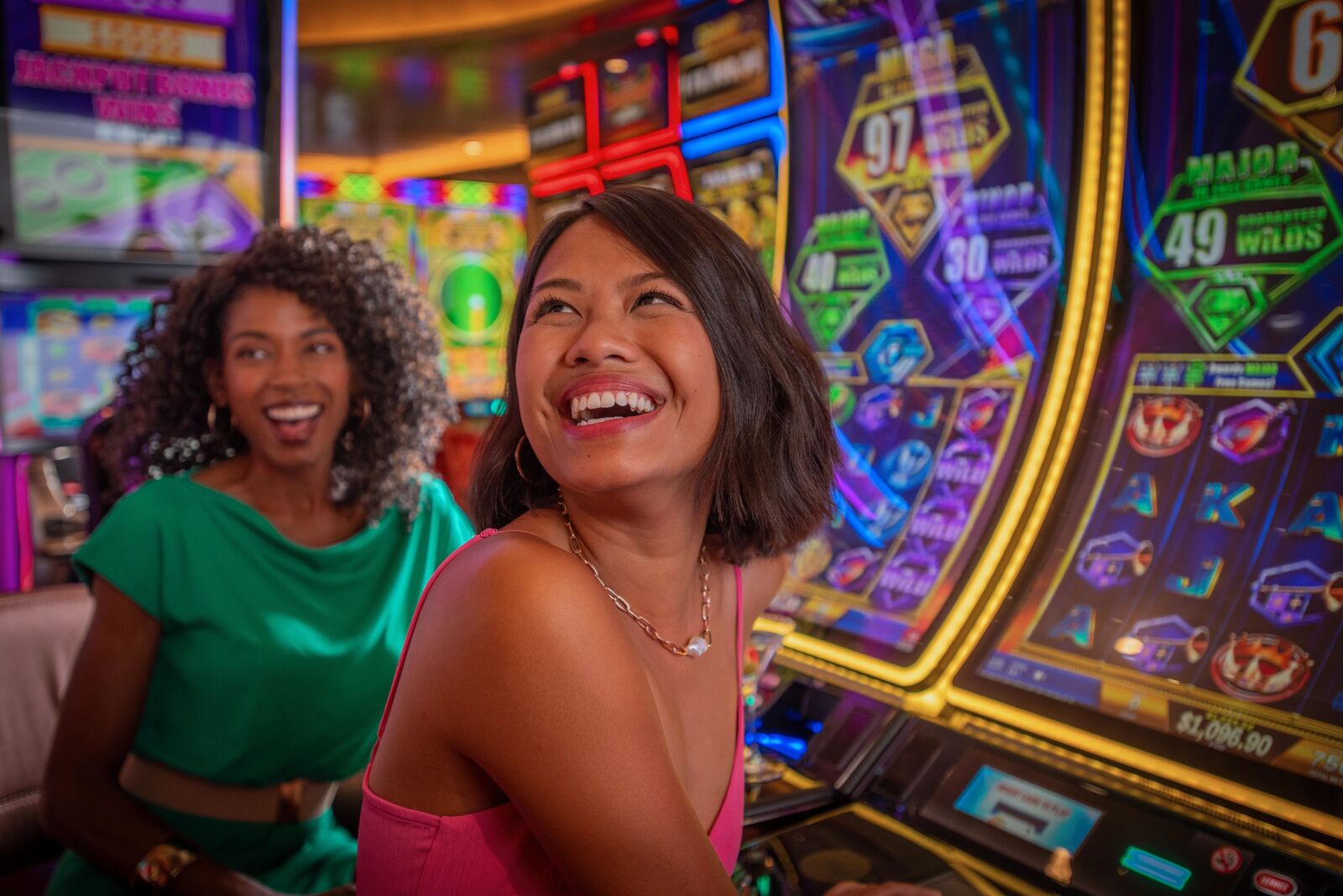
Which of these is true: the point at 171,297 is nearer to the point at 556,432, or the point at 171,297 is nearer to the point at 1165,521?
the point at 556,432

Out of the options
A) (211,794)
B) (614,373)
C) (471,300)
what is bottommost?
(211,794)

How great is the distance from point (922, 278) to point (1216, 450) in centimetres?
62

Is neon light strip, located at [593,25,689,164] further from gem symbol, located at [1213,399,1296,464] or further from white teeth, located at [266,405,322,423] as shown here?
gem symbol, located at [1213,399,1296,464]

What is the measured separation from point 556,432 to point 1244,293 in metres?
0.96

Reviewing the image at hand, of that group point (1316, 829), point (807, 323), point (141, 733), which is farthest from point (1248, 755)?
point (141, 733)

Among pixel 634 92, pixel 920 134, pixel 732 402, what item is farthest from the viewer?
pixel 634 92

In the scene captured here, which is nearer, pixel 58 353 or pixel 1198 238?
pixel 1198 238

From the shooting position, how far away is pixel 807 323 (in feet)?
7.16

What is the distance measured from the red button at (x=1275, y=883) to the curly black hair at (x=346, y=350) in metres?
1.52

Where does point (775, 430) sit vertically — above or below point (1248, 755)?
above

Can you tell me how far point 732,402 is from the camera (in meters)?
1.26

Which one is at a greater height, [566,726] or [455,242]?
[455,242]

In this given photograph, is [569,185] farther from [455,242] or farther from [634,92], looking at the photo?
[455,242]

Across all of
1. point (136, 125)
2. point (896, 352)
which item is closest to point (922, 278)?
point (896, 352)
